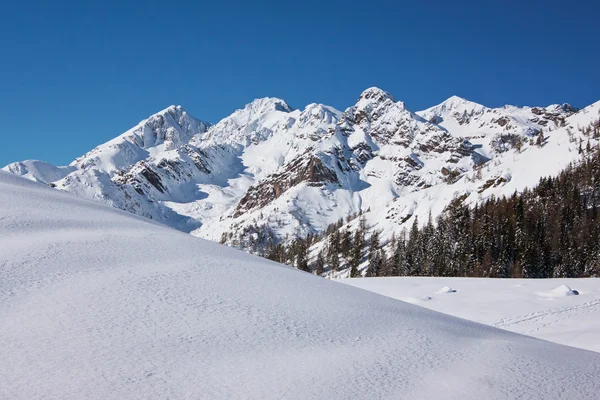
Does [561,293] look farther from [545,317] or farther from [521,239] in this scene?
[521,239]

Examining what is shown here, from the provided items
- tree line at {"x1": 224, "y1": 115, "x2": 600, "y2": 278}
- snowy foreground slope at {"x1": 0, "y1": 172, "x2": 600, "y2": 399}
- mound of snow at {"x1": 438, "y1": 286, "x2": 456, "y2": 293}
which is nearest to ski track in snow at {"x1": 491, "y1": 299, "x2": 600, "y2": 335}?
mound of snow at {"x1": 438, "y1": 286, "x2": 456, "y2": 293}

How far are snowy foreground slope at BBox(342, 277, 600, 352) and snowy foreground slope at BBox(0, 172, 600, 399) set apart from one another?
11.0 metres

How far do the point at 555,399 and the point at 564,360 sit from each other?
2.23 m

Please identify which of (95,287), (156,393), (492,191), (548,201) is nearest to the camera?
(156,393)

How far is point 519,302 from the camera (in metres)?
24.0

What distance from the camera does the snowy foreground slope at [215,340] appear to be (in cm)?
500

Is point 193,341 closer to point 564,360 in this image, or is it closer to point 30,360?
point 30,360

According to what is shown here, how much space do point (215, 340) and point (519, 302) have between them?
23001 mm

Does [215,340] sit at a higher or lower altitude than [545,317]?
higher

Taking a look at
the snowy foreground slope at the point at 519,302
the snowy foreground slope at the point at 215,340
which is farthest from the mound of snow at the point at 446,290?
the snowy foreground slope at the point at 215,340

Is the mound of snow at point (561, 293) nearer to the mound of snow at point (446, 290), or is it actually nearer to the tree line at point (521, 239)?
the mound of snow at point (446, 290)

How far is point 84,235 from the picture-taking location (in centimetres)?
1047

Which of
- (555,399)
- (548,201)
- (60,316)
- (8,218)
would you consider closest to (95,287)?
(60,316)

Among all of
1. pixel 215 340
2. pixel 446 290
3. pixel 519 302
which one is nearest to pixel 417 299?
pixel 446 290
